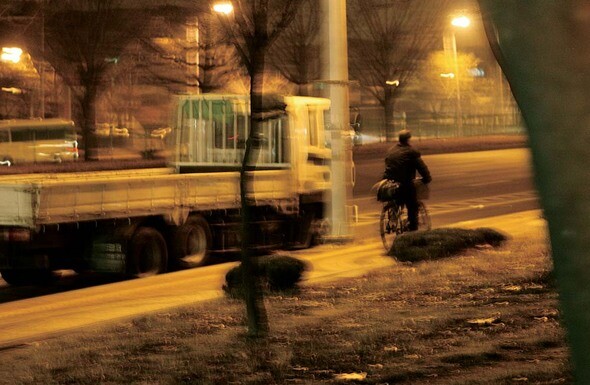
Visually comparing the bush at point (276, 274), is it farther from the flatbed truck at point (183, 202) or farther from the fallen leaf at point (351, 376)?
the fallen leaf at point (351, 376)

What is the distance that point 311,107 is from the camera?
1714 centimetres

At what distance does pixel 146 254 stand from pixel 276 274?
3.68 m

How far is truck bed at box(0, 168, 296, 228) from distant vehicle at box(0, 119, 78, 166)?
103 feet

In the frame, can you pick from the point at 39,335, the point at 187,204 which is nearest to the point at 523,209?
the point at 187,204

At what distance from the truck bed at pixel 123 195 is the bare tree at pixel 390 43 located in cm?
4131

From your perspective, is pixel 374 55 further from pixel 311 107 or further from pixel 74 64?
pixel 311 107

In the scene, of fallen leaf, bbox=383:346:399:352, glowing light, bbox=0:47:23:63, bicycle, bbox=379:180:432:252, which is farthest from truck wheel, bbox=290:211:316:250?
glowing light, bbox=0:47:23:63

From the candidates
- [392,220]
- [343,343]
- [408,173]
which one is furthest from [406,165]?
[343,343]

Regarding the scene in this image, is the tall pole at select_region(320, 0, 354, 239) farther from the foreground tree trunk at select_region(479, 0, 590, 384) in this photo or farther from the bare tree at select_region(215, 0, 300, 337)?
the foreground tree trunk at select_region(479, 0, 590, 384)

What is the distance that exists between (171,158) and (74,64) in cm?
2910

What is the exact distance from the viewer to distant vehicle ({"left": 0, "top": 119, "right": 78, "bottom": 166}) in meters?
47.5

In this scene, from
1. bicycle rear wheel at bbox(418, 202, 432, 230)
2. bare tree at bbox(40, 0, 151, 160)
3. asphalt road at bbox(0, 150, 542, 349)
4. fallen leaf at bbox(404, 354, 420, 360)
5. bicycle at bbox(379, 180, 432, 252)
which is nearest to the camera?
fallen leaf at bbox(404, 354, 420, 360)

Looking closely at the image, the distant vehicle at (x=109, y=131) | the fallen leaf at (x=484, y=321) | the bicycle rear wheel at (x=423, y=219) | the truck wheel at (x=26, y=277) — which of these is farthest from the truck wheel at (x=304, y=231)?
the distant vehicle at (x=109, y=131)

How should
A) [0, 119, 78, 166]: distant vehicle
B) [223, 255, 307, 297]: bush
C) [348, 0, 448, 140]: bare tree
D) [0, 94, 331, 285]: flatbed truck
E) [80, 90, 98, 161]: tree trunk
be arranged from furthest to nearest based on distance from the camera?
[348, 0, 448, 140]: bare tree, [0, 119, 78, 166]: distant vehicle, [80, 90, 98, 161]: tree trunk, [0, 94, 331, 285]: flatbed truck, [223, 255, 307, 297]: bush
